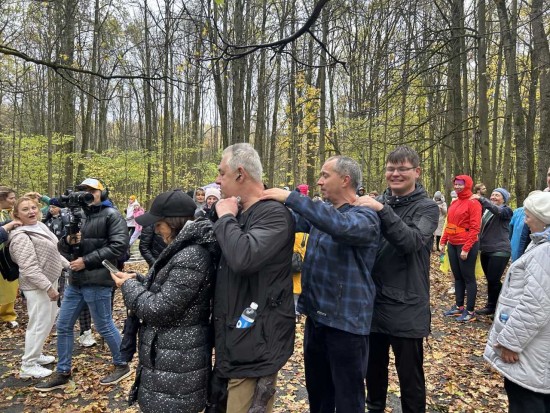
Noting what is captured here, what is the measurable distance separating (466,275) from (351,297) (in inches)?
172

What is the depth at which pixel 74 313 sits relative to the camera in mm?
3943

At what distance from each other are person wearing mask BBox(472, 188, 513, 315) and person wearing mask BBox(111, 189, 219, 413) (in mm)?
4933

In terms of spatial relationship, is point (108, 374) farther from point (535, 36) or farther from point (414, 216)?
point (535, 36)

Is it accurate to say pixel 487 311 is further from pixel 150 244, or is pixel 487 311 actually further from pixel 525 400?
pixel 150 244

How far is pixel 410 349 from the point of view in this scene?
257 centimetres

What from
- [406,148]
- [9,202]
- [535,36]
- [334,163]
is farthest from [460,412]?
[535,36]

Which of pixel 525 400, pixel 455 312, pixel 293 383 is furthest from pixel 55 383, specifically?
pixel 455 312

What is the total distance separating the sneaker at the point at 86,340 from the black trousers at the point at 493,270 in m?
5.89

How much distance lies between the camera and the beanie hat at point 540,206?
2.48m

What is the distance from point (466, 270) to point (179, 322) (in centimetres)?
511

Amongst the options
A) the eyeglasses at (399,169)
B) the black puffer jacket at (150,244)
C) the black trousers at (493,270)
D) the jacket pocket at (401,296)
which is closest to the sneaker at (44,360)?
the black puffer jacket at (150,244)

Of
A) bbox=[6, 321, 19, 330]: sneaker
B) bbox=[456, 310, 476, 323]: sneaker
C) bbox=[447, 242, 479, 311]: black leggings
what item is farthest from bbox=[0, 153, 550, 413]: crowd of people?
bbox=[6, 321, 19, 330]: sneaker

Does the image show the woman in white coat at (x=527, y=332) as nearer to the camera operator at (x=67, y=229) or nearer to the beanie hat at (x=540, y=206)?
the beanie hat at (x=540, y=206)

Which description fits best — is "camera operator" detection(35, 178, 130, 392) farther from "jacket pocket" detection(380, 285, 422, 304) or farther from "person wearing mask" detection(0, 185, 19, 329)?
"jacket pocket" detection(380, 285, 422, 304)
